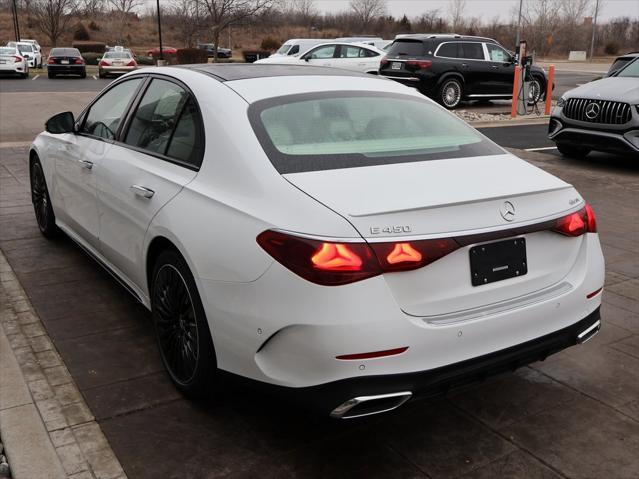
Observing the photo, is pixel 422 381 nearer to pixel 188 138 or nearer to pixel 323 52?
pixel 188 138

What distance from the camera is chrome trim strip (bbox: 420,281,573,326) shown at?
2654 millimetres

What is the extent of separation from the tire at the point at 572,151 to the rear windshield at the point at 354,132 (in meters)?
7.68

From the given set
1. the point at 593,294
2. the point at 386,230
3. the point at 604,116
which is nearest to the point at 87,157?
the point at 386,230

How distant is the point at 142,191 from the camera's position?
3.60m

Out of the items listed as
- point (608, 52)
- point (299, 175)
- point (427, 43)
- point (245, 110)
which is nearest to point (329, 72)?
point (245, 110)

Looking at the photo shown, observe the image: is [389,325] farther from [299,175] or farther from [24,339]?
A: [24,339]

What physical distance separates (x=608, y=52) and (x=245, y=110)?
243 feet

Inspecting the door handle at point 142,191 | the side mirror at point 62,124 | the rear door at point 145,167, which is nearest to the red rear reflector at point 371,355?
the rear door at point 145,167

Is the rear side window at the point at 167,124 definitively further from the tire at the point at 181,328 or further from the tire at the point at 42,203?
the tire at the point at 42,203

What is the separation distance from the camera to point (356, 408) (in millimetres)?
2584

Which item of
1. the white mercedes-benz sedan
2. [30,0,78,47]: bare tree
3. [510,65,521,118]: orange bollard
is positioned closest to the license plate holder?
the white mercedes-benz sedan

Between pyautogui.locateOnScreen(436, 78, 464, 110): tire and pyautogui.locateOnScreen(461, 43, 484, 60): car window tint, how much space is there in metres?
0.83

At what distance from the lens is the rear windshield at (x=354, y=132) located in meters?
3.05

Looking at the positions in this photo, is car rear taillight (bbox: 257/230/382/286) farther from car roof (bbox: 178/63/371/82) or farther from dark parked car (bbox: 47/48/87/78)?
dark parked car (bbox: 47/48/87/78)
